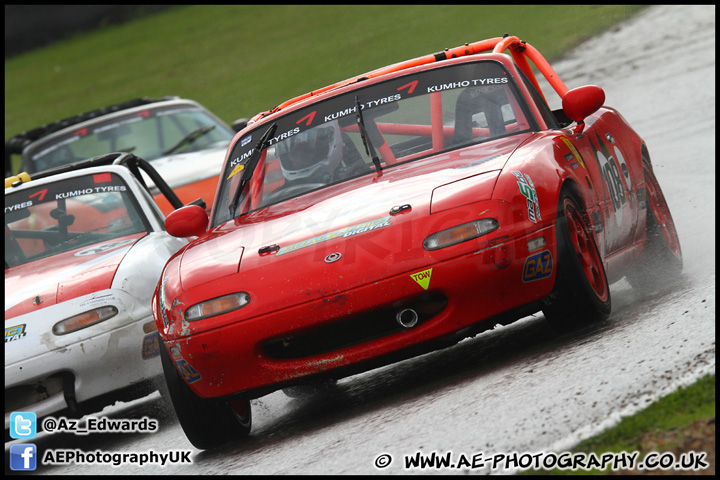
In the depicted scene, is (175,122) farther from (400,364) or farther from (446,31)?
(446,31)

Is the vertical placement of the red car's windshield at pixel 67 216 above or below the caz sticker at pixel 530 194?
below

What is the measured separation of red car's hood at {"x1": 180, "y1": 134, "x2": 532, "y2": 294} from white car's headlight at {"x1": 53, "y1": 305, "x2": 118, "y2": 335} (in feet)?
2.94

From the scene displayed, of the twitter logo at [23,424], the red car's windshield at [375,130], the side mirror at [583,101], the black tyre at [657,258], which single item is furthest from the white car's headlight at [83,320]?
the black tyre at [657,258]

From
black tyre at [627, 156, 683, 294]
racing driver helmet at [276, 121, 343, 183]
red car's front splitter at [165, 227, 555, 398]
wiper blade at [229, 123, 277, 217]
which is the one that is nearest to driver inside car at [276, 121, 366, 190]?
racing driver helmet at [276, 121, 343, 183]

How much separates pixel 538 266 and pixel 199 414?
1.66m

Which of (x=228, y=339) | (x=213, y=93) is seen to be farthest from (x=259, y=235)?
(x=213, y=93)

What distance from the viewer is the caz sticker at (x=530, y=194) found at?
506 cm

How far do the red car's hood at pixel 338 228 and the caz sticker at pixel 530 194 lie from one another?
16cm

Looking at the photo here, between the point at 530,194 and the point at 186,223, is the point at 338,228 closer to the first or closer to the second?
the point at 530,194

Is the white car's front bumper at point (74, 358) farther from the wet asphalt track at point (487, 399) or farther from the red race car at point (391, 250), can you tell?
the red race car at point (391, 250)

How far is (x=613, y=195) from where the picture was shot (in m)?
6.27

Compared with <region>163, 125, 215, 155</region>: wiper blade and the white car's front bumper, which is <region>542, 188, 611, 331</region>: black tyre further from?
<region>163, 125, 215, 155</region>: wiper blade

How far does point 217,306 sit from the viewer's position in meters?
5.10

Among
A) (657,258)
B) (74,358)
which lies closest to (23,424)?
(74,358)
